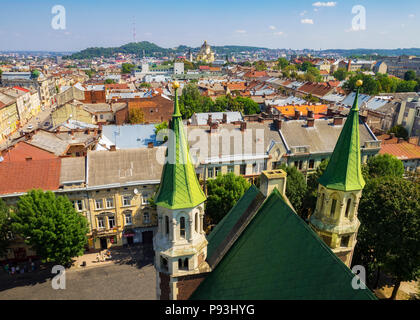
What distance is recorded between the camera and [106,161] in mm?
45906

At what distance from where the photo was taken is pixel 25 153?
51.1m

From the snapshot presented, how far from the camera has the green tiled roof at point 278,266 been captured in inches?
617

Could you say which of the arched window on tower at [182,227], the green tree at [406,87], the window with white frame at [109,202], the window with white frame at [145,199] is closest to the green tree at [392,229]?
the arched window on tower at [182,227]

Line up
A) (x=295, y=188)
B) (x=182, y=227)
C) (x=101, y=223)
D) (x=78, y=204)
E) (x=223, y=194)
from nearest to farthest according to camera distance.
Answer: (x=182, y=227)
(x=223, y=194)
(x=78, y=204)
(x=295, y=188)
(x=101, y=223)

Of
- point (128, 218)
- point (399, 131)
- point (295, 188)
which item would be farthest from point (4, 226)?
point (399, 131)

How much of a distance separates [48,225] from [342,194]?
32.6 metres

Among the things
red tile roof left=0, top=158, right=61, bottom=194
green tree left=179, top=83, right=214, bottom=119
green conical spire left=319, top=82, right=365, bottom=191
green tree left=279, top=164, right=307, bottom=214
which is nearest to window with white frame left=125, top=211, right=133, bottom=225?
red tile roof left=0, top=158, right=61, bottom=194

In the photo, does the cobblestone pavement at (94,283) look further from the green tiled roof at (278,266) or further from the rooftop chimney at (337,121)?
the rooftop chimney at (337,121)

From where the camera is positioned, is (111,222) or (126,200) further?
(111,222)

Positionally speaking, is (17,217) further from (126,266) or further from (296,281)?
(296,281)

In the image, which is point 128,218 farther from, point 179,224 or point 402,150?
point 402,150

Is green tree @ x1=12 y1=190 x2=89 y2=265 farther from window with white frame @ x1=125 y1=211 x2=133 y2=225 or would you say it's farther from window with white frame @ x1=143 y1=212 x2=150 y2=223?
window with white frame @ x1=143 y1=212 x2=150 y2=223
